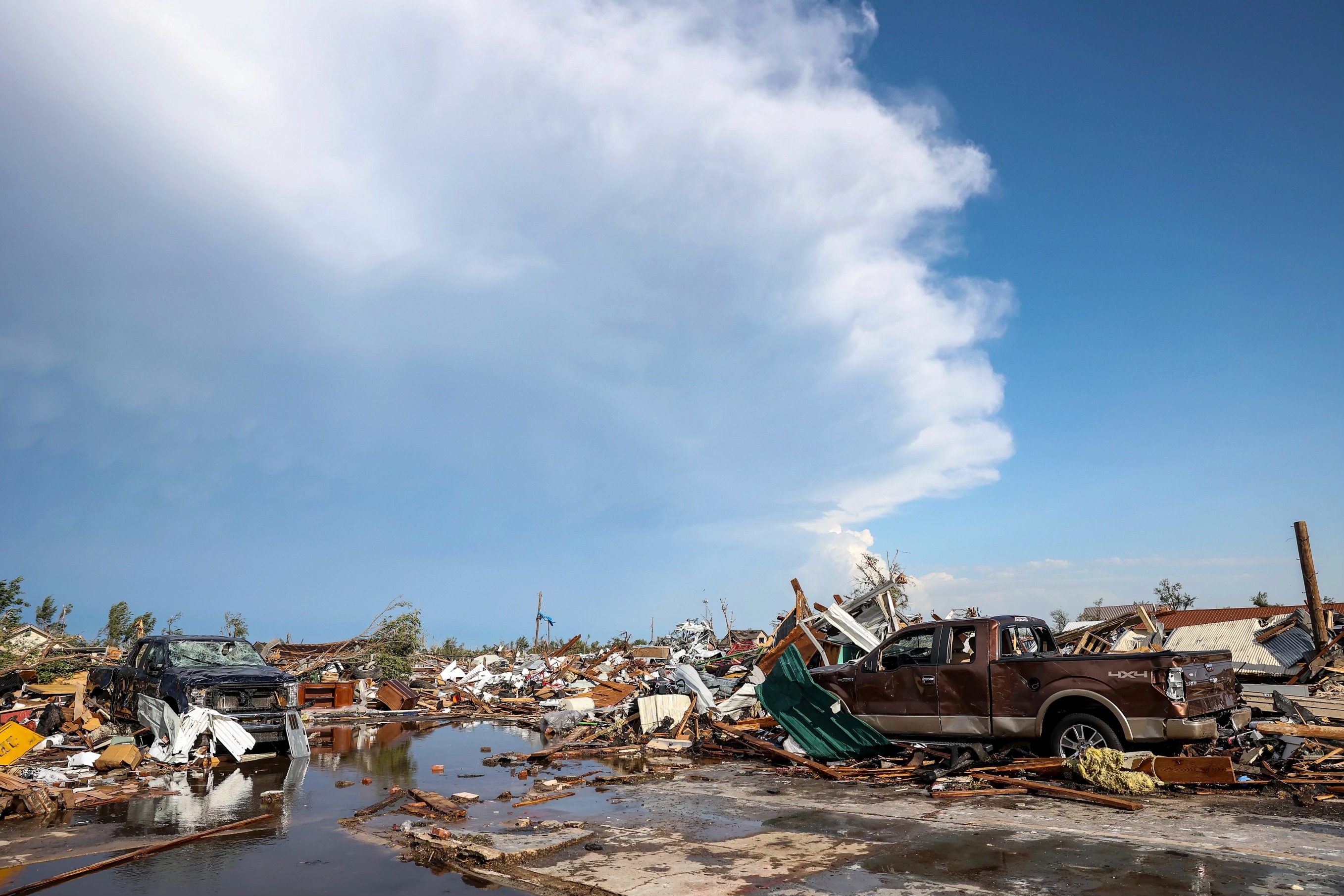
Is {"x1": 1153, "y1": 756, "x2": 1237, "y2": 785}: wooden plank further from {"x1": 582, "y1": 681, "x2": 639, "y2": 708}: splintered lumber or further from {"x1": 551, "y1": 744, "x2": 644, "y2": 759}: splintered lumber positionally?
{"x1": 582, "y1": 681, "x2": 639, "y2": 708}: splintered lumber

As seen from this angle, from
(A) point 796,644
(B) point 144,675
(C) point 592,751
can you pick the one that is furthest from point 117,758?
(A) point 796,644

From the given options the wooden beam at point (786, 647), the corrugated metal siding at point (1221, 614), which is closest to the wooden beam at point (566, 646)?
the wooden beam at point (786, 647)

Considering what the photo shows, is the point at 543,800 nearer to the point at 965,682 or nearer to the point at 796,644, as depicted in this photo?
the point at 965,682

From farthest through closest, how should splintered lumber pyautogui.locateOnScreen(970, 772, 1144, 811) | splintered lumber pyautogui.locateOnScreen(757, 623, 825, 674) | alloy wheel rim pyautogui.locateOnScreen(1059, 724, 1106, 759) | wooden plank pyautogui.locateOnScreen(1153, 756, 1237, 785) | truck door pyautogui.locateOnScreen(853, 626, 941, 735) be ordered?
splintered lumber pyautogui.locateOnScreen(757, 623, 825, 674) → truck door pyautogui.locateOnScreen(853, 626, 941, 735) → alloy wheel rim pyautogui.locateOnScreen(1059, 724, 1106, 759) → wooden plank pyautogui.locateOnScreen(1153, 756, 1237, 785) → splintered lumber pyautogui.locateOnScreen(970, 772, 1144, 811)

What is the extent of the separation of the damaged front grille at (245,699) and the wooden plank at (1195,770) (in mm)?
12273

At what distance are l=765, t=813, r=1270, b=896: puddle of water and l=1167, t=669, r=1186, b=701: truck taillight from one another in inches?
103

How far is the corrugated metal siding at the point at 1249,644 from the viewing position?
71.8 ft

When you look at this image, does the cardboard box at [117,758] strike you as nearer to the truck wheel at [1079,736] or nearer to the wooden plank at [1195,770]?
the truck wheel at [1079,736]

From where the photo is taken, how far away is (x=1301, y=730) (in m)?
9.62

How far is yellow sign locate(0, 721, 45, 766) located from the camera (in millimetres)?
10234

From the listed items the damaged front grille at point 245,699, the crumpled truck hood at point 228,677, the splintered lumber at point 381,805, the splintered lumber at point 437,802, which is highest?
the crumpled truck hood at point 228,677

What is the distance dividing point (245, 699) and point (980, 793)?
10708 millimetres

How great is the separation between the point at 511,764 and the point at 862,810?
241 inches

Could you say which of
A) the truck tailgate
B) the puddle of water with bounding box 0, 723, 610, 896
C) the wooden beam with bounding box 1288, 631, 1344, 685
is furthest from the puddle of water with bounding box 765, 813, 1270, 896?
the wooden beam with bounding box 1288, 631, 1344, 685
